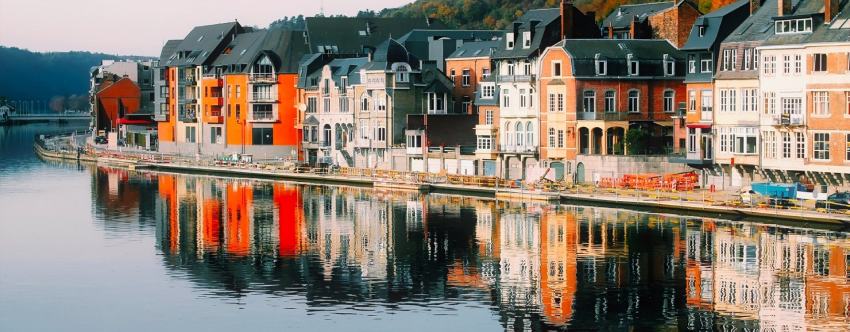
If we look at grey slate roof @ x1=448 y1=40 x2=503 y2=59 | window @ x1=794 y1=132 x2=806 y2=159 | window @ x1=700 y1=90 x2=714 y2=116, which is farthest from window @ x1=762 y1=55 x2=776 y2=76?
grey slate roof @ x1=448 y1=40 x2=503 y2=59

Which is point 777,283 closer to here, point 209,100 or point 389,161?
point 389,161

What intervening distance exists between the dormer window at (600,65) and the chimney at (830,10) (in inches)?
693

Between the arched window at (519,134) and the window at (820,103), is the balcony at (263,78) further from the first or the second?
the window at (820,103)

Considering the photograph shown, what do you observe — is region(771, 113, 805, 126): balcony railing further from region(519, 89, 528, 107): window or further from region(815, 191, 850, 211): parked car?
region(519, 89, 528, 107): window

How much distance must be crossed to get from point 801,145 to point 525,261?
19403mm

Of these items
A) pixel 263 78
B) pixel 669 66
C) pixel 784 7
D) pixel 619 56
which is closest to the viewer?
pixel 784 7

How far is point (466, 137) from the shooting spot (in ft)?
348

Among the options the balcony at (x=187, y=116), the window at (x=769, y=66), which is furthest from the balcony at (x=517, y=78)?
the balcony at (x=187, y=116)

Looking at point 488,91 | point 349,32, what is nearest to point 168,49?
point 349,32

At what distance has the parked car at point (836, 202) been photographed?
6931 cm

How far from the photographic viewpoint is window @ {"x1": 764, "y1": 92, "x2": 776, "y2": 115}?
77.8 m

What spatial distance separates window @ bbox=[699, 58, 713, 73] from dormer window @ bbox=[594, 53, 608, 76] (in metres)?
6.66

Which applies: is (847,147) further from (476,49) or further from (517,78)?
(476,49)

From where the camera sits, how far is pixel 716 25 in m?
84.4
